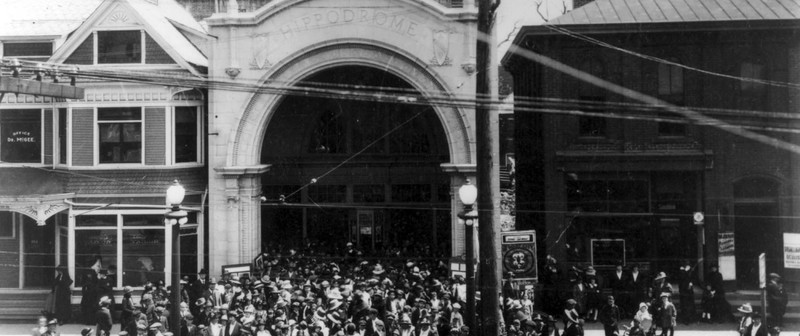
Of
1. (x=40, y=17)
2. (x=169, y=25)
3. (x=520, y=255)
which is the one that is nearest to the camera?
(x=520, y=255)

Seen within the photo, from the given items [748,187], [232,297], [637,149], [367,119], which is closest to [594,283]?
[637,149]

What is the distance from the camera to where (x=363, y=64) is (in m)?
22.6

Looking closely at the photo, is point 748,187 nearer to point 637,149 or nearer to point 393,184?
point 637,149

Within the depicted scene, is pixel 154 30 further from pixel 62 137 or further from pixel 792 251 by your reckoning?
pixel 792 251

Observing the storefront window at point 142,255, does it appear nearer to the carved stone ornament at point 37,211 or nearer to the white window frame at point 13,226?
the carved stone ornament at point 37,211

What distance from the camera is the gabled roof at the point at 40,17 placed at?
72.8ft

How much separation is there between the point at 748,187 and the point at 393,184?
11.7 meters

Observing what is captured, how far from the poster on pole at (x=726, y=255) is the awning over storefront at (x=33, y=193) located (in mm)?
18999

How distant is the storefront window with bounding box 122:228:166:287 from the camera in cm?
2214

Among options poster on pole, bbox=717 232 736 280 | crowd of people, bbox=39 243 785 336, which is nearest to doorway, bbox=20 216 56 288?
crowd of people, bbox=39 243 785 336

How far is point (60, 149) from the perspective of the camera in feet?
→ 74.2

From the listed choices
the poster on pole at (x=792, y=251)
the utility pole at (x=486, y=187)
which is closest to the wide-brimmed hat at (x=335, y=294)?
the utility pole at (x=486, y=187)

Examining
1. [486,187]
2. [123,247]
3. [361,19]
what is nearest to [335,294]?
[486,187]

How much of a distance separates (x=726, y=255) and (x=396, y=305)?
Result: 10317 millimetres
